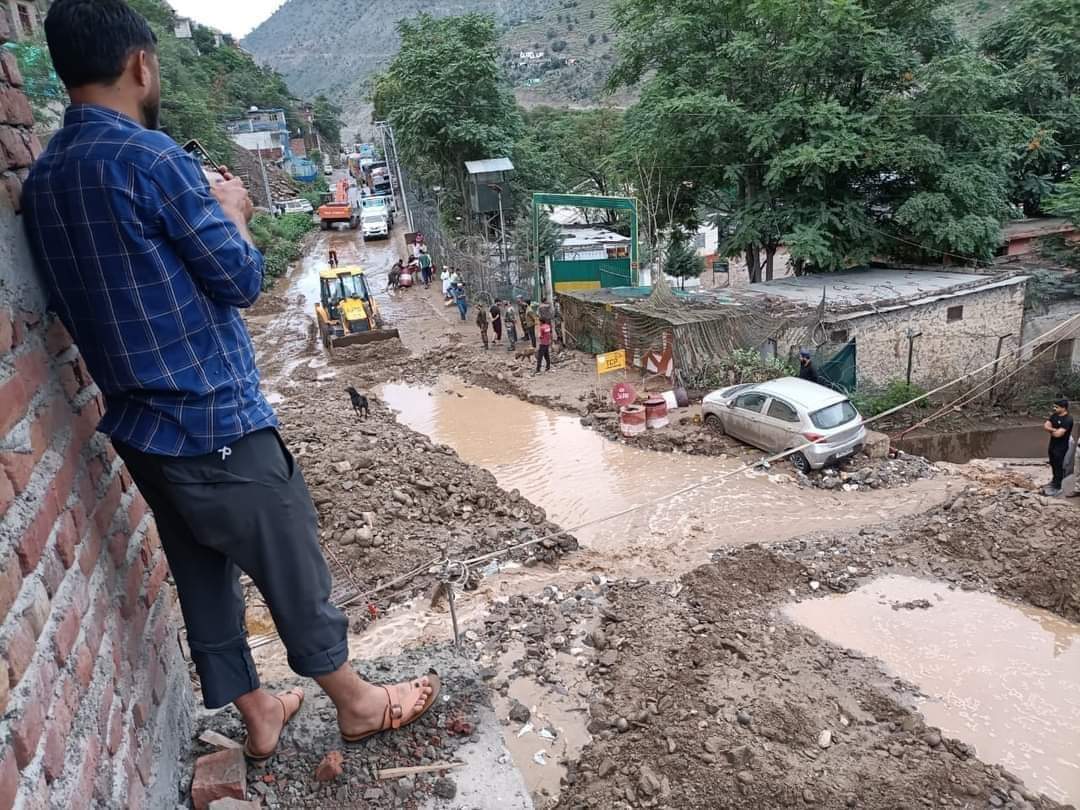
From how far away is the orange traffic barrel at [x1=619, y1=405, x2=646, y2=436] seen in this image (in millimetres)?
13797

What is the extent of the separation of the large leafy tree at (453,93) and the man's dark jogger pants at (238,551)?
29.0 m

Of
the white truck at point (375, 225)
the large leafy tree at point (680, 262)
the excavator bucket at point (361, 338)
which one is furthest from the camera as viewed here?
the white truck at point (375, 225)

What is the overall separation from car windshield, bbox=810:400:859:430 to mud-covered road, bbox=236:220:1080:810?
1073 mm

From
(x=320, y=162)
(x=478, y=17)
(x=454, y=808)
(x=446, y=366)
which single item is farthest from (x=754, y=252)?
(x=320, y=162)

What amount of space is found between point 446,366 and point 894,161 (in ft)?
42.8

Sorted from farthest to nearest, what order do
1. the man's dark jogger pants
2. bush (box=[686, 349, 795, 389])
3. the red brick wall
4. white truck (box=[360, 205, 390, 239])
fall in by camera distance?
white truck (box=[360, 205, 390, 239]) < bush (box=[686, 349, 795, 389]) < the man's dark jogger pants < the red brick wall

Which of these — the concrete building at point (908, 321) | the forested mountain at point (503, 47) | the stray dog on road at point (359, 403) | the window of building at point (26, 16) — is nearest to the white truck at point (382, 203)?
the forested mountain at point (503, 47)

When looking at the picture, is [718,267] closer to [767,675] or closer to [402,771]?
[767,675]

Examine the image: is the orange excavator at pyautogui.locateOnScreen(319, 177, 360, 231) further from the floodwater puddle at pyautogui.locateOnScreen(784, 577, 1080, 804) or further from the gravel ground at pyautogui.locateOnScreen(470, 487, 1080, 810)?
the floodwater puddle at pyautogui.locateOnScreen(784, 577, 1080, 804)

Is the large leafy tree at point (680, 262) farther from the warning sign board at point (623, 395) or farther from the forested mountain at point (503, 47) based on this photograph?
the warning sign board at point (623, 395)

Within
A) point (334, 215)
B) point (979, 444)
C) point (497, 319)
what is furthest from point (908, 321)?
point (334, 215)

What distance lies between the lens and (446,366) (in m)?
19.0

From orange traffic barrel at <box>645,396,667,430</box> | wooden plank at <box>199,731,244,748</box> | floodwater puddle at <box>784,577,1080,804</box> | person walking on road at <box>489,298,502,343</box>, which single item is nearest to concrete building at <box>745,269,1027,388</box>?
orange traffic barrel at <box>645,396,667,430</box>

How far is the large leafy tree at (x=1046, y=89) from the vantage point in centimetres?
2202
